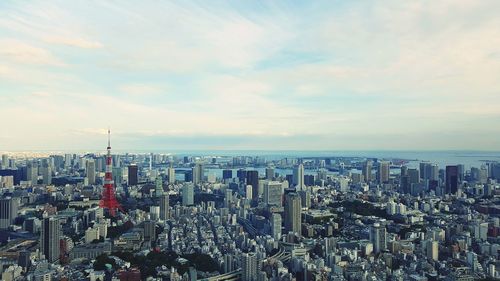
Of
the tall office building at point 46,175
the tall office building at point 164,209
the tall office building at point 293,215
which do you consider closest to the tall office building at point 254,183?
the tall office building at point 164,209

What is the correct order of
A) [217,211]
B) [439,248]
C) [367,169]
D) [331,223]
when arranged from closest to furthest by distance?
[439,248], [331,223], [217,211], [367,169]

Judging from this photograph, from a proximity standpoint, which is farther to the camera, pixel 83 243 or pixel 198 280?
pixel 83 243

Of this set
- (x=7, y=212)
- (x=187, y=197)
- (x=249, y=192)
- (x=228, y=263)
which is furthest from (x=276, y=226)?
(x=7, y=212)

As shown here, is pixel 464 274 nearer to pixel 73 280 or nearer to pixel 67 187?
pixel 73 280

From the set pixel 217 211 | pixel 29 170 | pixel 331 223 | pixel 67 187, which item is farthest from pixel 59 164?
pixel 331 223

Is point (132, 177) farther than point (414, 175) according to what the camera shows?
Yes

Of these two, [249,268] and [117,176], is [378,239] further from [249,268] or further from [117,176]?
[117,176]
